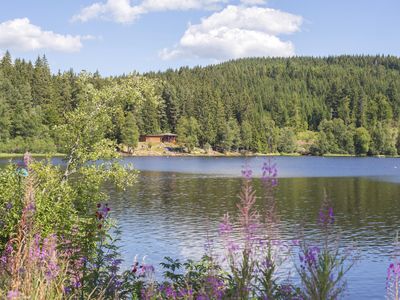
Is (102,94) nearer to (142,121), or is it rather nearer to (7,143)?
(7,143)

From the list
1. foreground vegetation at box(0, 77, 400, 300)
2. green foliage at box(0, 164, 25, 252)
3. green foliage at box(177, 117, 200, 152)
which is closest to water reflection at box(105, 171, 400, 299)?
foreground vegetation at box(0, 77, 400, 300)

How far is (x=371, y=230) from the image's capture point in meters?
38.8

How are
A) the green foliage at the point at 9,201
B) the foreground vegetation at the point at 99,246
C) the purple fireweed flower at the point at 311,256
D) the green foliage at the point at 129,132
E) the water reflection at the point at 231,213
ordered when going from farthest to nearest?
the green foliage at the point at 129,132 → the water reflection at the point at 231,213 → the green foliage at the point at 9,201 → the purple fireweed flower at the point at 311,256 → the foreground vegetation at the point at 99,246

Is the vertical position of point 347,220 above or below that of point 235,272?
below

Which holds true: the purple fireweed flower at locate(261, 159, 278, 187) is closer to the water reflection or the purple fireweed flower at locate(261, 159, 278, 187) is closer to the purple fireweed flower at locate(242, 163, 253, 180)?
the purple fireweed flower at locate(242, 163, 253, 180)

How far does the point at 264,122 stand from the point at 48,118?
85598mm

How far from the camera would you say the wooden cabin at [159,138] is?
175 metres

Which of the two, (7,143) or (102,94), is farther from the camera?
(7,143)

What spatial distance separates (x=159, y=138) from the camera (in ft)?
579

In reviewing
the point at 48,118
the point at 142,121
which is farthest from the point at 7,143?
the point at 142,121

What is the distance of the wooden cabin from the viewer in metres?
175

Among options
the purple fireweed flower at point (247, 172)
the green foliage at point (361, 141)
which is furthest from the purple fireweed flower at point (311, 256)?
the green foliage at point (361, 141)

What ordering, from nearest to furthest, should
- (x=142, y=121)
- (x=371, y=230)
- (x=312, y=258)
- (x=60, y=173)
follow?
(x=312, y=258), (x=60, y=173), (x=371, y=230), (x=142, y=121)

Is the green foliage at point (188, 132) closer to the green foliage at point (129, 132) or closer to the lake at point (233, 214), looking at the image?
the green foliage at point (129, 132)
